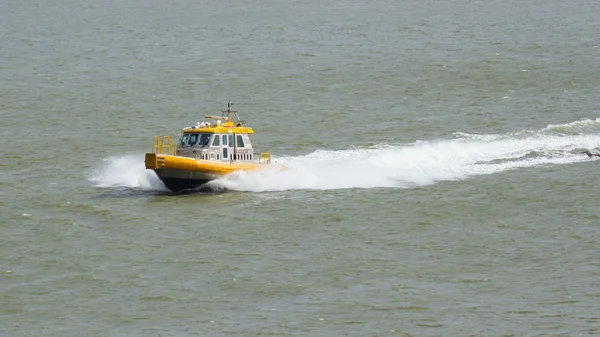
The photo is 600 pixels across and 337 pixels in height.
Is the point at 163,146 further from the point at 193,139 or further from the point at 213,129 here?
the point at 213,129

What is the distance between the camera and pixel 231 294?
24578mm

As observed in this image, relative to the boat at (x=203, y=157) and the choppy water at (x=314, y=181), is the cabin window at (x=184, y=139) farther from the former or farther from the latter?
the choppy water at (x=314, y=181)

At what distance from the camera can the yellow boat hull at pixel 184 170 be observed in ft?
113

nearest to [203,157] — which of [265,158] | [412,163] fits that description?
[265,158]

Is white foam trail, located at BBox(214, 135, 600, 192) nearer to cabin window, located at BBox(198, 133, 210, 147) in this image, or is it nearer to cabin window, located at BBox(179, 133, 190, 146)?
cabin window, located at BBox(198, 133, 210, 147)

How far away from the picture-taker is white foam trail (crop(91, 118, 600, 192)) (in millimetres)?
36438

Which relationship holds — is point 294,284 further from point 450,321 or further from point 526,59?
point 526,59

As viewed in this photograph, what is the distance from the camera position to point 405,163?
131 feet

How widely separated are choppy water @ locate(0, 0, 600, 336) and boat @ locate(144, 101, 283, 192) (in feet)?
1.77

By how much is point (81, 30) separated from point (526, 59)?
27553mm

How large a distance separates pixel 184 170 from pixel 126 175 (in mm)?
3892

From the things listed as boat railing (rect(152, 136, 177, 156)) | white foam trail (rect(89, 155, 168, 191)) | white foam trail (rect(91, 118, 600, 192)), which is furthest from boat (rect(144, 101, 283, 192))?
white foam trail (rect(89, 155, 168, 191))

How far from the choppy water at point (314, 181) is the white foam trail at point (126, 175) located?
10 cm

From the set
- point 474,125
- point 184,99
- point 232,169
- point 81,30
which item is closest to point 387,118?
point 474,125
